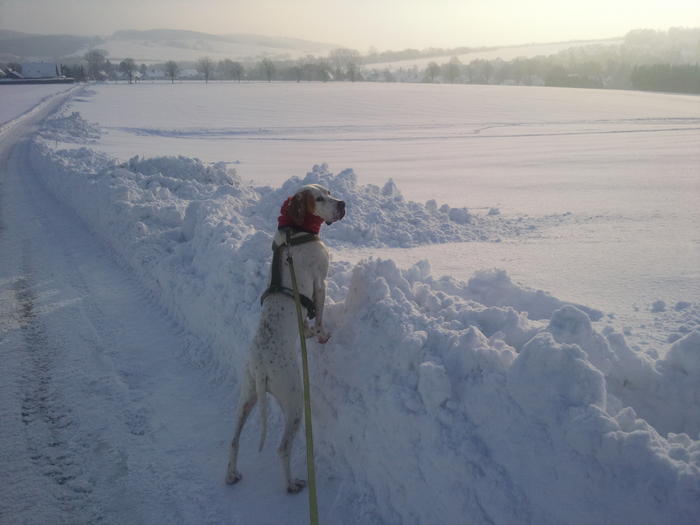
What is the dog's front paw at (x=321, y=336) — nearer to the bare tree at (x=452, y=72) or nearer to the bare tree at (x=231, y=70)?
the bare tree at (x=452, y=72)

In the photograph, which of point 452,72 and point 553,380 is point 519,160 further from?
point 452,72

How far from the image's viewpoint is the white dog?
10.1 ft

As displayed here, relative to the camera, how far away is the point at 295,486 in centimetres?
316

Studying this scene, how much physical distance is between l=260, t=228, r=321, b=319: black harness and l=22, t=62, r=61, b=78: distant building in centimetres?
11506

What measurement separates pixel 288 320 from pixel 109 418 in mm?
1826

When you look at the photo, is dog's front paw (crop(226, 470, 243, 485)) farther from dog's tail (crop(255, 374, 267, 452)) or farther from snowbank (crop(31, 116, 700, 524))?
snowbank (crop(31, 116, 700, 524))

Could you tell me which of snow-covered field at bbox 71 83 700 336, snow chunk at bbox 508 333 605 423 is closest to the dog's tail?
snow chunk at bbox 508 333 605 423

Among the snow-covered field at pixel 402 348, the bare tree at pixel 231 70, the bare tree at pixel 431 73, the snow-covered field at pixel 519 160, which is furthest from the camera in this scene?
the bare tree at pixel 231 70

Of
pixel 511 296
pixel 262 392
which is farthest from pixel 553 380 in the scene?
pixel 511 296

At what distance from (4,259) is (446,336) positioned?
693 centimetres

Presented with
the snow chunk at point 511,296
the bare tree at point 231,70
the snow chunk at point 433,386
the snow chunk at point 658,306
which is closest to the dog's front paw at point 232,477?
the snow chunk at point 433,386

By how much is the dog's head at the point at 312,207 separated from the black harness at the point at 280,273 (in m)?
0.10

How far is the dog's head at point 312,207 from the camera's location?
3398 millimetres

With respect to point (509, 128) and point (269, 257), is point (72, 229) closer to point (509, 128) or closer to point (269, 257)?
point (269, 257)
